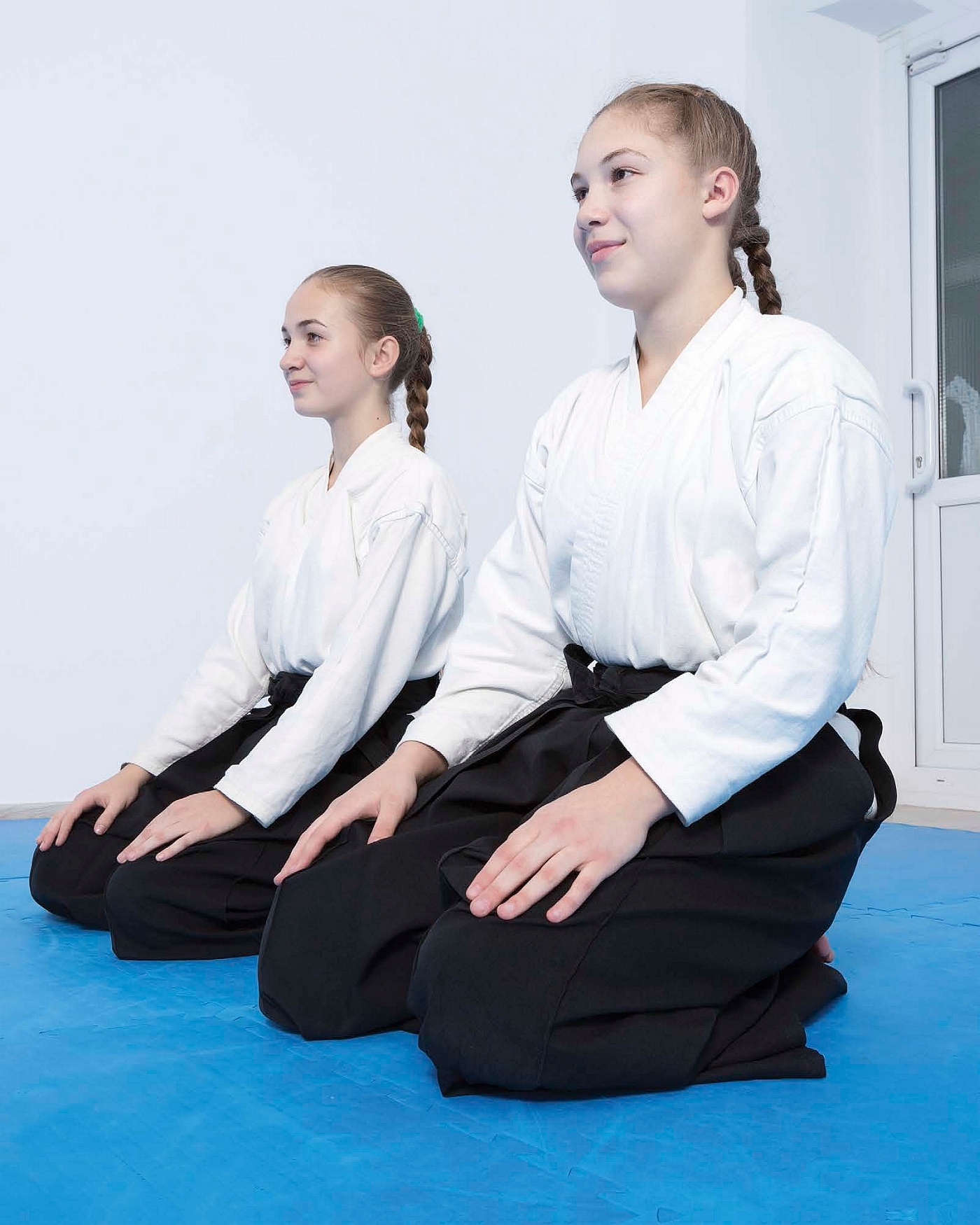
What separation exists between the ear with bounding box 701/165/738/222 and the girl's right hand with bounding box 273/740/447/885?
2.47 ft

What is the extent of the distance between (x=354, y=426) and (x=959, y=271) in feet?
8.47

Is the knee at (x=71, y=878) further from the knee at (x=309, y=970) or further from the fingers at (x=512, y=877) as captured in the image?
the fingers at (x=512, y=877)

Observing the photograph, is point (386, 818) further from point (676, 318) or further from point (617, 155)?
point (617, 155)

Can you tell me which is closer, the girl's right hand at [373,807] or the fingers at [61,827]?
the girl's right hand at [373,807]

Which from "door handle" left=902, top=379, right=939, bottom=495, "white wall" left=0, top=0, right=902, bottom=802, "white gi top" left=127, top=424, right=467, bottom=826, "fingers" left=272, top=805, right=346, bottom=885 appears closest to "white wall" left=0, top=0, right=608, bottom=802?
"white wall" left=0, top=0, right=902, bottom=802

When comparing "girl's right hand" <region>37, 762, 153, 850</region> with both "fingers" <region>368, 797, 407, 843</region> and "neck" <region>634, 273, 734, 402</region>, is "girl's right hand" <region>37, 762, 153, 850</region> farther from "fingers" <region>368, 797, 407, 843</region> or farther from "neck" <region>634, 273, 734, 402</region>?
"neck" <region>634, 273, 734, 402</region>

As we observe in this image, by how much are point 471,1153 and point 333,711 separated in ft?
2.82

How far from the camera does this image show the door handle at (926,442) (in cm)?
381

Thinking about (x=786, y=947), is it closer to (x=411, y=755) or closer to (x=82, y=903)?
(x=411, y=755)

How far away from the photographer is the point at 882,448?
1.22m

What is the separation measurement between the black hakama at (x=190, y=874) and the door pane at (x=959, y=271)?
2.52 metres

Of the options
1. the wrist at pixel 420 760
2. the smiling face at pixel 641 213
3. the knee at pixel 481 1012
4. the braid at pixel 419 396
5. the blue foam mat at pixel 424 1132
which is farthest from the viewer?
the braid at pixel 419 396

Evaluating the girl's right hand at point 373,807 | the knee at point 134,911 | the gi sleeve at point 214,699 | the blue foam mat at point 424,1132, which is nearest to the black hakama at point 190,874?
the knee at point 134,911

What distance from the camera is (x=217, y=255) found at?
3.94 metres
